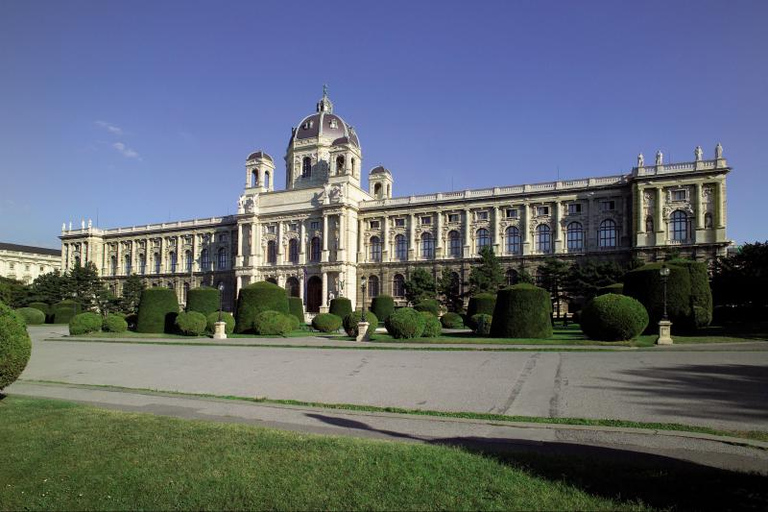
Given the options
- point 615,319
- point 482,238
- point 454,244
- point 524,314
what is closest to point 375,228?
point 454,244

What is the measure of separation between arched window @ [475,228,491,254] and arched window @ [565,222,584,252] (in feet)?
28.7

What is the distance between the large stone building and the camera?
51.5 metres

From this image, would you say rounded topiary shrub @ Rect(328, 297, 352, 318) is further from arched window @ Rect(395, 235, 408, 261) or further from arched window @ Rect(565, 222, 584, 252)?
arched window @ Rect(565, 222, 584, 252)

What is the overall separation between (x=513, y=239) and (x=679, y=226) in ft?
54.4

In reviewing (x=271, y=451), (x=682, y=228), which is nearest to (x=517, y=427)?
(x=271, y=451)

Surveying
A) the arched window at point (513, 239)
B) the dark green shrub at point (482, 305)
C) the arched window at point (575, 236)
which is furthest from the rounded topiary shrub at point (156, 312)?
the arched window at point (575, 236)

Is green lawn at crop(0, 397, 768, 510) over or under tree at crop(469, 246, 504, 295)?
under

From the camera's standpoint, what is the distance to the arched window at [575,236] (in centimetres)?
5675

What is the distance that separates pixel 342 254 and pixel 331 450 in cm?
5821

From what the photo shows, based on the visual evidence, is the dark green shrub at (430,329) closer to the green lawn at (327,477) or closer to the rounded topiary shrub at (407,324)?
the rounded topiary shrub at (407,324)

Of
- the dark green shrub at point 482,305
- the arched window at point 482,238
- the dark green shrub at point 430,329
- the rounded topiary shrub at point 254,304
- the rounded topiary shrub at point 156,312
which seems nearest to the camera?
the dark green shrub at point 430,329

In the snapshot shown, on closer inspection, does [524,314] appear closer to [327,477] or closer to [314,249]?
[327,477]

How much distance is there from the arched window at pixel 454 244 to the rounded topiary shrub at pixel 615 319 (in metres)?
39.7

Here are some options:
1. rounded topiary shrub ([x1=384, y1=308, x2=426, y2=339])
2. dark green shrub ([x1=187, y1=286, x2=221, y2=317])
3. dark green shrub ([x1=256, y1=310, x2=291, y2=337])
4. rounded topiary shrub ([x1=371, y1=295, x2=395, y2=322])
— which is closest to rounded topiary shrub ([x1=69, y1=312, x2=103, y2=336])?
dark green shrub ([x1=187, y1=286, x2=221, y2=317])
